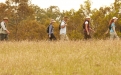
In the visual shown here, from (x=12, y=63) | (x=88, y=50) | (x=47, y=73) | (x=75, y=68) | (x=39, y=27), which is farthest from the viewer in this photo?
(x=39, y=27)

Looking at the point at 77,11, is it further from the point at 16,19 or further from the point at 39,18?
the point at 39,18

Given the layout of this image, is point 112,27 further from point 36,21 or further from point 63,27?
point 36,21

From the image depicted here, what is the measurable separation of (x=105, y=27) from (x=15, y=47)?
121 feet

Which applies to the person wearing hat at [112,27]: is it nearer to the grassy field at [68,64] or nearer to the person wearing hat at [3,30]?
the grassy field at [68,64]

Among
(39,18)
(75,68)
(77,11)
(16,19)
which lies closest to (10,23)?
(16,19)

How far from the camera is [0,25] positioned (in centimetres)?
1911

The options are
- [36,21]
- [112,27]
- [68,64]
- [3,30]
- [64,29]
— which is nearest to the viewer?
[68,64]

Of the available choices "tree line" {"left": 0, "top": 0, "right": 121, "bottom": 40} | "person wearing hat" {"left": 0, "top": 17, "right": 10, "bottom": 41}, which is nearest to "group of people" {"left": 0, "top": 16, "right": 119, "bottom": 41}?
"person wearing hat" {"left": 0, "top": 17, "right": 10, "bottom": 41}

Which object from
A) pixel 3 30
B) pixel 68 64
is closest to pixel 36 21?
pixel 3 30

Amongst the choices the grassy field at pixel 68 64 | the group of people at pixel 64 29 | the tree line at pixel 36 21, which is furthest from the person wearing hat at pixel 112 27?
the tree line at pixel 36 21

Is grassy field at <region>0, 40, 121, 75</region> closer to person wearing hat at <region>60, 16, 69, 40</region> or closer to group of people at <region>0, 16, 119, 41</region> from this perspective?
group of people at <region>0, 16, 119, 41</region>

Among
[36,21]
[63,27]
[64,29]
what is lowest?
[36,21]

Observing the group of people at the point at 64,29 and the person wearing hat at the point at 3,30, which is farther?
the person wearing hat at the point at 3,30

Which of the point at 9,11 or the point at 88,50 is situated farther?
the point at 9,11
